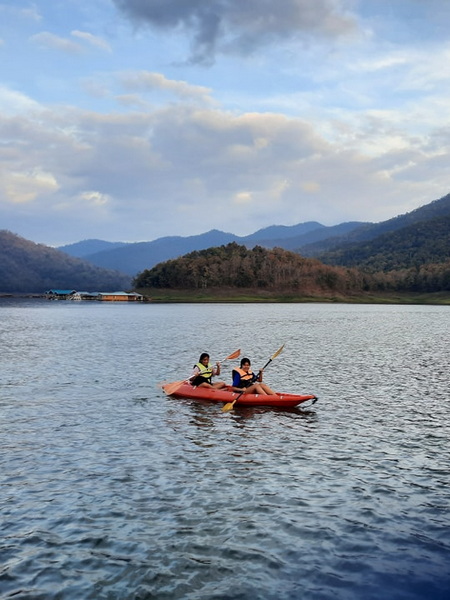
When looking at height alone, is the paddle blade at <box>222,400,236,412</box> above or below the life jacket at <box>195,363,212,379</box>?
below

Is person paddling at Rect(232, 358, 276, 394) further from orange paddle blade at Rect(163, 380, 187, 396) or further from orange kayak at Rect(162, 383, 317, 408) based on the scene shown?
orange paddle blade at Rect(163, 380, 187, 396)

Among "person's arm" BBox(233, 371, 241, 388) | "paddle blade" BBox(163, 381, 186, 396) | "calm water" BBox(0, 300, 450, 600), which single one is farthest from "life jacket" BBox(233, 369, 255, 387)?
"paddle blade" BBox(163, 381, 186, 396)

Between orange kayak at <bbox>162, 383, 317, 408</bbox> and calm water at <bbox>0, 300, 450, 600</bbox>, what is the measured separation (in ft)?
1.92

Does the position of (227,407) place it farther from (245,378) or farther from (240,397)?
(245,378)

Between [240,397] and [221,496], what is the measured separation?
1191 centimetres

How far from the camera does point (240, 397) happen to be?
87.0ft

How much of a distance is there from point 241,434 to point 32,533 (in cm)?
1043

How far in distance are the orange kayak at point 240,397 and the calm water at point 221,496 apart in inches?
23.0

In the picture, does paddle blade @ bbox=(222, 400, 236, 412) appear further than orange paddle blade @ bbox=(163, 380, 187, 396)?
No

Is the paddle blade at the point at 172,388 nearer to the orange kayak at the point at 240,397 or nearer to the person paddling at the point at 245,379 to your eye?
the orange kayak at the point at 240,397

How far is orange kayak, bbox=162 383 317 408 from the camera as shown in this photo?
25.7 m

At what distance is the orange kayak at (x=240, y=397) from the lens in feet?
84.2

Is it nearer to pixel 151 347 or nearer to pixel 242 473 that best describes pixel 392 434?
pixel 242 473

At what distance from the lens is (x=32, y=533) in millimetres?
12320
